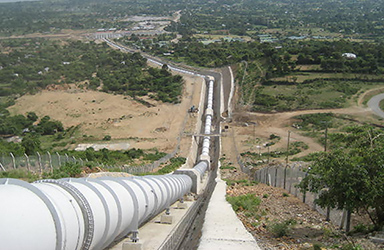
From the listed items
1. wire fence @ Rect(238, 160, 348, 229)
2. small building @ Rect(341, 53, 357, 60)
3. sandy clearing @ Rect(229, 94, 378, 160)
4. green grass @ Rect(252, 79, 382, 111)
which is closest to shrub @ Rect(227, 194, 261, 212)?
wire fence @ Rect(238, 160, 348, 229)

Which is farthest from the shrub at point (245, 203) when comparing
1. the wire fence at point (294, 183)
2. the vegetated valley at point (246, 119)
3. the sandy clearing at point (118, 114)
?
the sandy clearing at point (118, 114)

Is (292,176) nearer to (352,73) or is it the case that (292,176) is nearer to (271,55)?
(352,73)

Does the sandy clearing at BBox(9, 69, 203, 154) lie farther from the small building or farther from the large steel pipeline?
the large steel pipeline

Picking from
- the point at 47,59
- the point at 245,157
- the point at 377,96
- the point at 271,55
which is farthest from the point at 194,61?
the point at 245,157

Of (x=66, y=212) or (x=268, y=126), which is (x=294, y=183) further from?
(x=268, y=126)

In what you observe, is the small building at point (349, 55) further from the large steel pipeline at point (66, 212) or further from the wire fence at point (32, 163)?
the large steel pipeline at point (66, 212)

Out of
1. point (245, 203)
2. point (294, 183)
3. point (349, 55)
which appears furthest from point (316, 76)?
point (245, 203)
